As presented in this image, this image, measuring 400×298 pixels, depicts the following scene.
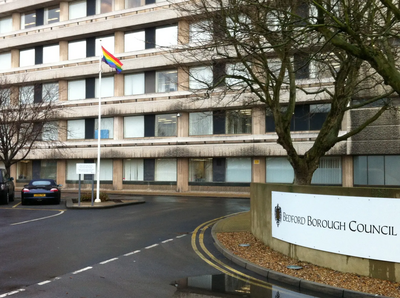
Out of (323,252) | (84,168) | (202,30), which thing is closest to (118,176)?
(84,168)

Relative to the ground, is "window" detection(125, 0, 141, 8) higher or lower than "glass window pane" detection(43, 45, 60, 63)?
higher

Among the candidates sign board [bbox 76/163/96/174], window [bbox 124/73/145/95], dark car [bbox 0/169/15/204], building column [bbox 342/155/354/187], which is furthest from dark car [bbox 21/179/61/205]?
building column [bbox 342/155/354/187]

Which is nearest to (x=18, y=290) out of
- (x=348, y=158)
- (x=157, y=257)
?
(x=157, y=257)

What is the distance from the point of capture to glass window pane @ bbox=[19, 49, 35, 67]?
40.3 m

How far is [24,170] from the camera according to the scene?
132 ft

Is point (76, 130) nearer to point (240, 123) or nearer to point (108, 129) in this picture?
point (108, 129)

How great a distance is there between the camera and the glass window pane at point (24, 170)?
131ft

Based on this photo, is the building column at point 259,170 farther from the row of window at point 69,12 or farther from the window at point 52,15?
the window at point 52,15

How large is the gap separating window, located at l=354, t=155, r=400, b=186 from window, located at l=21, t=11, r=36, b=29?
3410 centimetres

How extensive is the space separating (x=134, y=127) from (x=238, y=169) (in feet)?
34.3

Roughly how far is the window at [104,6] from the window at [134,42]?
3686mm

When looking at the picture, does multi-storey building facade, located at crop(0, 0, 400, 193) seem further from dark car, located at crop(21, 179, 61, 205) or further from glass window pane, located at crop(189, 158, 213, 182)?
dark car, located at crop(21, 179, 61, 205)

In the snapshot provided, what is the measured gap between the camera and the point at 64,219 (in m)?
15.0

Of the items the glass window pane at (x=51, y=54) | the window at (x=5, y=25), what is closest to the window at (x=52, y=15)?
the glass window pane at (x=51, y=54)
